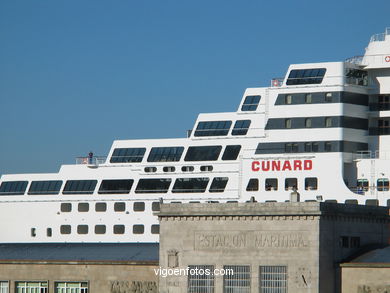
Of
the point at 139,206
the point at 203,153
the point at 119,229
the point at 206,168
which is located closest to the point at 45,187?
the point at 119,229

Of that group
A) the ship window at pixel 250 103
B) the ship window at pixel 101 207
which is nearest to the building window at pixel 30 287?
the ship window at pixel 101 207

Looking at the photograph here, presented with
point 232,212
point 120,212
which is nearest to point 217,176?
point 120,212

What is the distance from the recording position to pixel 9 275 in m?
74.2

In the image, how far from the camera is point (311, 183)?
274ft

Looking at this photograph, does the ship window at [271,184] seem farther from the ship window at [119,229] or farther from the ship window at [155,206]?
the ship window at [119,229]

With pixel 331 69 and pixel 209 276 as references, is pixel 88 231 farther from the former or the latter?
pixel 209 276

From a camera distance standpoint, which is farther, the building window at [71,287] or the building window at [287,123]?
the building window at [287,123]

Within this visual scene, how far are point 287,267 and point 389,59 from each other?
83.6 ft

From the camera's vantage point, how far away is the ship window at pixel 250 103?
3447 inches

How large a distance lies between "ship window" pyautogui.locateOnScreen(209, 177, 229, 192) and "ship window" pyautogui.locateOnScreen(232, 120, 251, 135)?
3.41 metres

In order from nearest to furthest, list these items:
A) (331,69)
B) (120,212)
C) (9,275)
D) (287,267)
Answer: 1. (287,267)
2. (9,275)
3. (331,69)
4. (120,212)

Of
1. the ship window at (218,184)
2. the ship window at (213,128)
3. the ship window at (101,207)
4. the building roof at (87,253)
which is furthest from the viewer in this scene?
the ship window at (101,207)

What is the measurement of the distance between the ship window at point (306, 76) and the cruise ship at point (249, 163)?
0.07m

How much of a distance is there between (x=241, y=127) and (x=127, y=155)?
958cm
